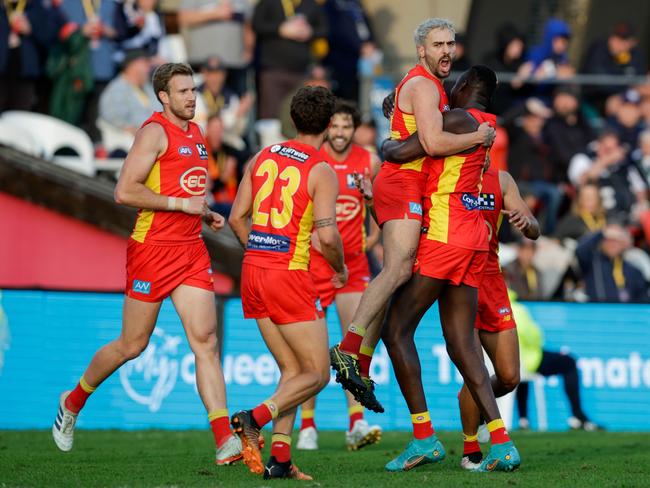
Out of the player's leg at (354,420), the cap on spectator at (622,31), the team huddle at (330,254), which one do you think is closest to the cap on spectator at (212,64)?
the player's leg at (354,420)

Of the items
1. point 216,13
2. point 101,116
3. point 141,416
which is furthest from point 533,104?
point 141,416

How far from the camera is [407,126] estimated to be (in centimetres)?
894

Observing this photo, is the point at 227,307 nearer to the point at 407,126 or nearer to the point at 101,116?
the point at 101,116

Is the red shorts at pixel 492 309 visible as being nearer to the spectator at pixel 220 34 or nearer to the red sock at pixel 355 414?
the red sock at pixel 355 414

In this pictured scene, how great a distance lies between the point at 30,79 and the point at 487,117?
30.1ft

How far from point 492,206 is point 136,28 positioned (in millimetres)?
8839

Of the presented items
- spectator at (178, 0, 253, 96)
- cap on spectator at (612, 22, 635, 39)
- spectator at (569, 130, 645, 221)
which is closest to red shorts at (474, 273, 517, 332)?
Result: spectator at (178, 0, 253, 96)

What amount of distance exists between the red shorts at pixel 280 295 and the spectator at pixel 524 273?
7915 mm

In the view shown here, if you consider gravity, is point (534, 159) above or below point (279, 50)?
below

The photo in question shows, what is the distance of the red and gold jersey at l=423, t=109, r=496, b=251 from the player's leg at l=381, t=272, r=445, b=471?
12.7 inches

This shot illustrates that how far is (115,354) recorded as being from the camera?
9406 mm

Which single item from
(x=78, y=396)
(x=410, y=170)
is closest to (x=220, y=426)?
(x=78, y=396)

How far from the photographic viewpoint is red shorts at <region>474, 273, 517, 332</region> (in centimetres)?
929

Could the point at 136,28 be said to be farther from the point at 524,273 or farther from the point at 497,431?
the point at 497,431
